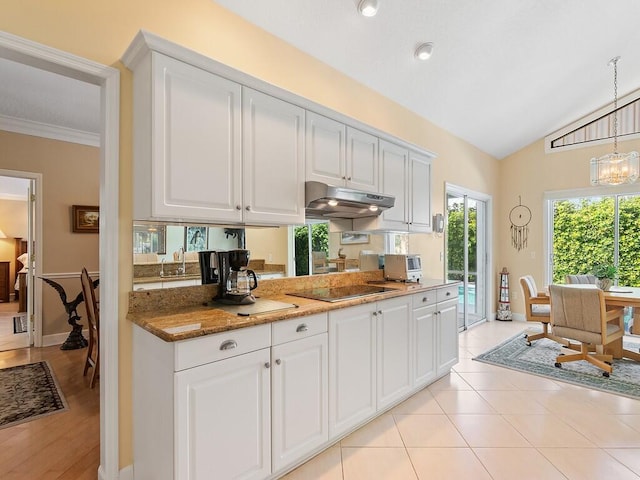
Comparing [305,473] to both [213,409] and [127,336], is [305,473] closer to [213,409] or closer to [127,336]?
[213,409]

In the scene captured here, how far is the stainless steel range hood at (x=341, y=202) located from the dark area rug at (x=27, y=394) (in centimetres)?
254

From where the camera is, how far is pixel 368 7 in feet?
7.70

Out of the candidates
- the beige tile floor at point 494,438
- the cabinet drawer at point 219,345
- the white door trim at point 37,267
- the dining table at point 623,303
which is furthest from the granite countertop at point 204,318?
the white door trim at point 37,267

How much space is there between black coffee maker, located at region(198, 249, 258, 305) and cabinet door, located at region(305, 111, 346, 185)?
29.2 inches

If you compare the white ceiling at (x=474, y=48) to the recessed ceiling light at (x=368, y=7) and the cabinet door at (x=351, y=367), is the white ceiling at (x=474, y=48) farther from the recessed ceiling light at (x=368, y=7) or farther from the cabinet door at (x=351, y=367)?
the cabinet door at (x=351, y=367)

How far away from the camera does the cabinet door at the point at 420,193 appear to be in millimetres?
3402

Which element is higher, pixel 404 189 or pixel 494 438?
pixel 404 189

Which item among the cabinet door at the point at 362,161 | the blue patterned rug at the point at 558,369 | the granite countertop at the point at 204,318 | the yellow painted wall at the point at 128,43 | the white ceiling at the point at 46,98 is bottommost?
the blue patterned rug at the point at 558,369

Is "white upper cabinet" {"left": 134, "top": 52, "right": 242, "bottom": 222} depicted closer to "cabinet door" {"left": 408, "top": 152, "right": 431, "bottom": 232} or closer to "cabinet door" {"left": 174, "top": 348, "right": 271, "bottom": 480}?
"cabinet door" {"left": 174, "top": 348, "right": 271, "bottom": 480}

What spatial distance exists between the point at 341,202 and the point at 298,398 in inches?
53.7

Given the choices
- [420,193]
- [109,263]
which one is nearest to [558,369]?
[420,193]

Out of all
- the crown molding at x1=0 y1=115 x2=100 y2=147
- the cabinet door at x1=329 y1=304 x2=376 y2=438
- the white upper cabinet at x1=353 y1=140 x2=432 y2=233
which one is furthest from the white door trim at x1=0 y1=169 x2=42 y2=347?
the cabinet door at x1=329 y1=304 x2=376 y2=438

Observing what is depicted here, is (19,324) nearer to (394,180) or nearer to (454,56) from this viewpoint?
(394,180)

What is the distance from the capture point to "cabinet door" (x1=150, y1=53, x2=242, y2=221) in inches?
65.5
